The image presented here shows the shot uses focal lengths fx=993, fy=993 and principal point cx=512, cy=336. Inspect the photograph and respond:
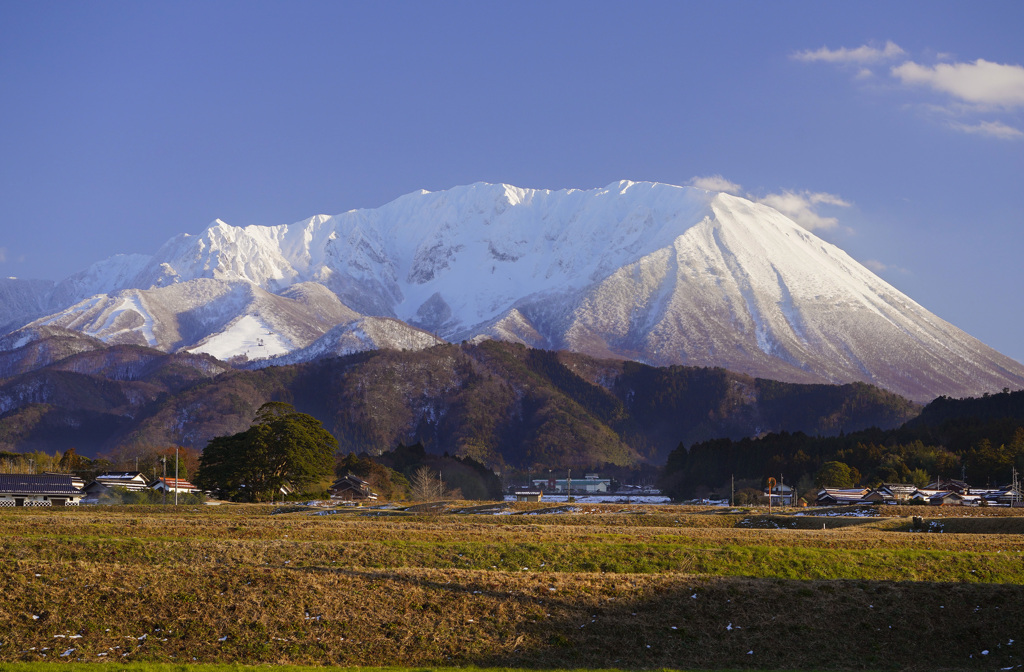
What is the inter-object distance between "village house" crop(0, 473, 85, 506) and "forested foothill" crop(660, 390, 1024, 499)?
3244 inches

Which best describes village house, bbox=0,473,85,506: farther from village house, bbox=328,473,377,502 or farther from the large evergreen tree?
village house, bbox=328,473,377,502

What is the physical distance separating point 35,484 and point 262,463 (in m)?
21.8

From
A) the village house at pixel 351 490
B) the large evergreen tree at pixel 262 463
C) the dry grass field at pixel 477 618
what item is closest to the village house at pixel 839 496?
the village house at pixel 351 490

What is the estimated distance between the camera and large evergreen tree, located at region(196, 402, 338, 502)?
327ft

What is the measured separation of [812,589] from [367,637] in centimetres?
1376

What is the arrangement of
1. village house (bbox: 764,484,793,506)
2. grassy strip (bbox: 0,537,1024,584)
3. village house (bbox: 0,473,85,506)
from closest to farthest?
grassy strip (bbox: 0,537,1024,584) → village house (bbox: 0,473,85,506) → village house (bbox: 764,484,793,506)

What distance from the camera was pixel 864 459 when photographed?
15188 cm

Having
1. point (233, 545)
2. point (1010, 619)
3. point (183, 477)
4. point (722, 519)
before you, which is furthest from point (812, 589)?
point (183, 477)

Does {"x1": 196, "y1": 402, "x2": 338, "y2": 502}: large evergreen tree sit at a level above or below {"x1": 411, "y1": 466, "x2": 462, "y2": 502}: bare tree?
above

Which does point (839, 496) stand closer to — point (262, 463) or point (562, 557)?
point (262, 463)

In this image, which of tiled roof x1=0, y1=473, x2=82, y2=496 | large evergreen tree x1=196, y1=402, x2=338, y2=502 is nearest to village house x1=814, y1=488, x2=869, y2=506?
large evergreen tree x1=196, y1=402, x2=338, y2=502

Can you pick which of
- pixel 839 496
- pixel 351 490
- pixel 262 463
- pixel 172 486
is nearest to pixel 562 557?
pixel 262 463

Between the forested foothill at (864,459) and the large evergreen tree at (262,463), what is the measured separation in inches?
2409

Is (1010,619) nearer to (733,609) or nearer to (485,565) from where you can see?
(733,609)
